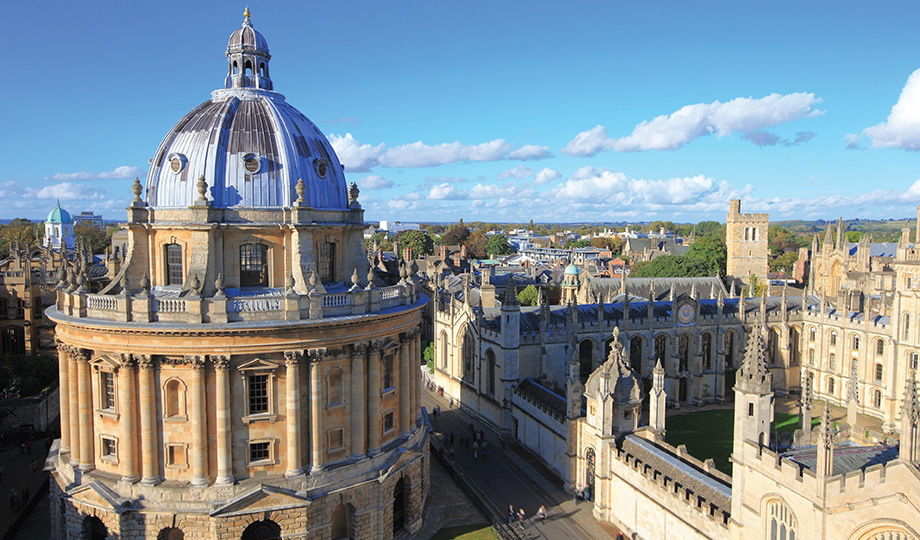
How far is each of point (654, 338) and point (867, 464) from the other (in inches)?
1296

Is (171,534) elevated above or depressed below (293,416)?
below

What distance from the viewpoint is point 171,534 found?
29.5m

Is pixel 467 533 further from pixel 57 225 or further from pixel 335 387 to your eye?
pixel 57 225

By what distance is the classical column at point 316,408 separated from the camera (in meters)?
29.7

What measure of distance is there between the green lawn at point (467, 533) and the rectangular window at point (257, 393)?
11.8 metres

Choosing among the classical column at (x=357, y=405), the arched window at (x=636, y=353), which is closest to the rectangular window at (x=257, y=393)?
the classical column at (x=357, y=405)

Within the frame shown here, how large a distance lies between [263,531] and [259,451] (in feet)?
11.9

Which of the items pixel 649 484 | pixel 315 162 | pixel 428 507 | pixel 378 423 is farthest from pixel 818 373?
pixel 315 162

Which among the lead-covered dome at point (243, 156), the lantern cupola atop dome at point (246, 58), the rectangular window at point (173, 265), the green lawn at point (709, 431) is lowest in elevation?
the green lawn at point (709, 431)

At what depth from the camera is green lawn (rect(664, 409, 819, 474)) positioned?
149ft

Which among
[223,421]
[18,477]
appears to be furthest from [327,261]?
[18,477]

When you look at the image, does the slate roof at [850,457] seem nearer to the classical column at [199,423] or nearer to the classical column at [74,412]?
the classical column at [199,423]

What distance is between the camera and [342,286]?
3428 cm

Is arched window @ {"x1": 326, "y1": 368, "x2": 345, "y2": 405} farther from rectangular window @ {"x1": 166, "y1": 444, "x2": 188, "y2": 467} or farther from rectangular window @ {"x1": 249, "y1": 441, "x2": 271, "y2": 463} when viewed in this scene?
rectangular window @ {"x1": 166, "y1": 444, "x2": 188, "y2": 467}
